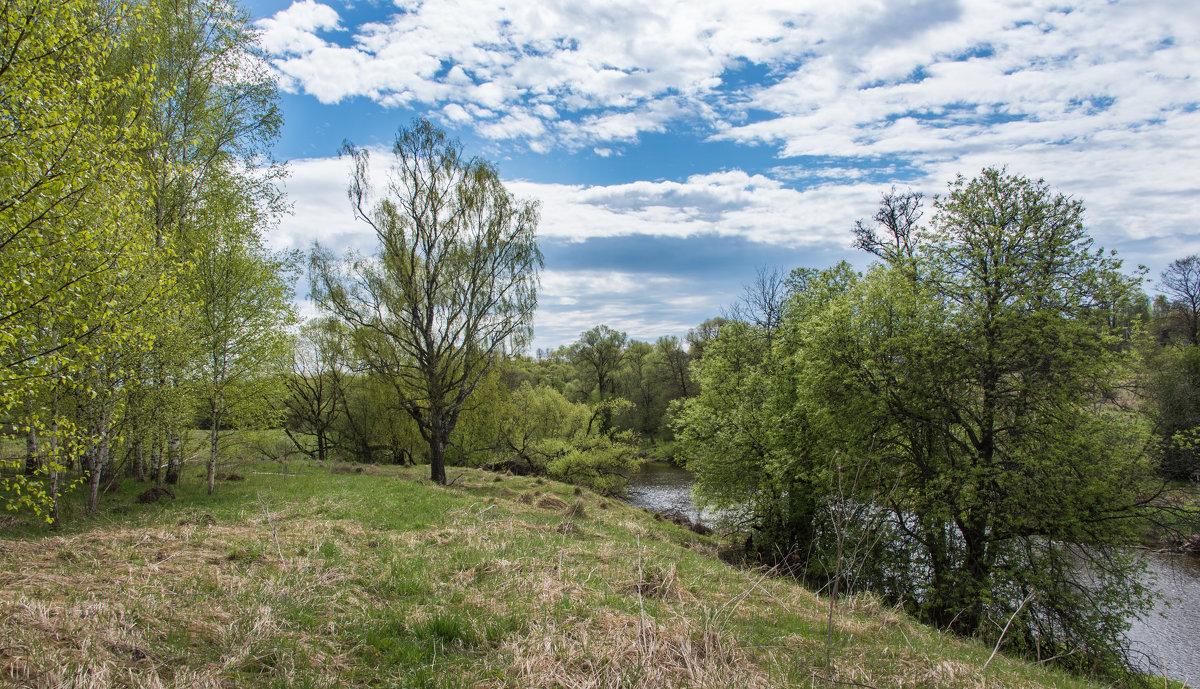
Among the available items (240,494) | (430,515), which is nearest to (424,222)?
(240,494)

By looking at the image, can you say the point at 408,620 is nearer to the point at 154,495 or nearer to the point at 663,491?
the point at 154,495

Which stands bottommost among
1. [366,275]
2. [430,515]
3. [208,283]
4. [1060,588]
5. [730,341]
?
[1060,588]

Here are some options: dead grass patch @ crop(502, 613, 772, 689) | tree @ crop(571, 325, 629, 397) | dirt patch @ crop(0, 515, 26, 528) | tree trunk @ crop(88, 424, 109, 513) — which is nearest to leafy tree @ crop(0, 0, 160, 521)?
tree trunk @ crop(88, 424, 109, 513)

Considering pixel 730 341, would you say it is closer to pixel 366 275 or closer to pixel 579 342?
pixel 366 275

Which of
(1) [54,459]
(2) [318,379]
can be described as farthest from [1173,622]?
(2) [318,379]

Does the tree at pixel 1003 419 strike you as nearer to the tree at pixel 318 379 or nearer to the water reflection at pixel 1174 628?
the water reflection at pixel 1174 628

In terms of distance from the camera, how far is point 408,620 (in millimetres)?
5512

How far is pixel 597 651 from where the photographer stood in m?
4.81

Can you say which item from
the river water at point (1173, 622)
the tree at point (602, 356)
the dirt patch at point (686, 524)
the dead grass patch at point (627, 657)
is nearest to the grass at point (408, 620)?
the dead grass patch at point (627, 657)

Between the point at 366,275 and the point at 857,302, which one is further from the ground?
the point at 366,275

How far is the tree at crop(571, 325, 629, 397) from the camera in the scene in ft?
211

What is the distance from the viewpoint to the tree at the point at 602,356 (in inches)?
2527

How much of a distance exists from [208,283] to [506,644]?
16724mm

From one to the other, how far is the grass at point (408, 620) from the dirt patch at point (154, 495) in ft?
11.9
